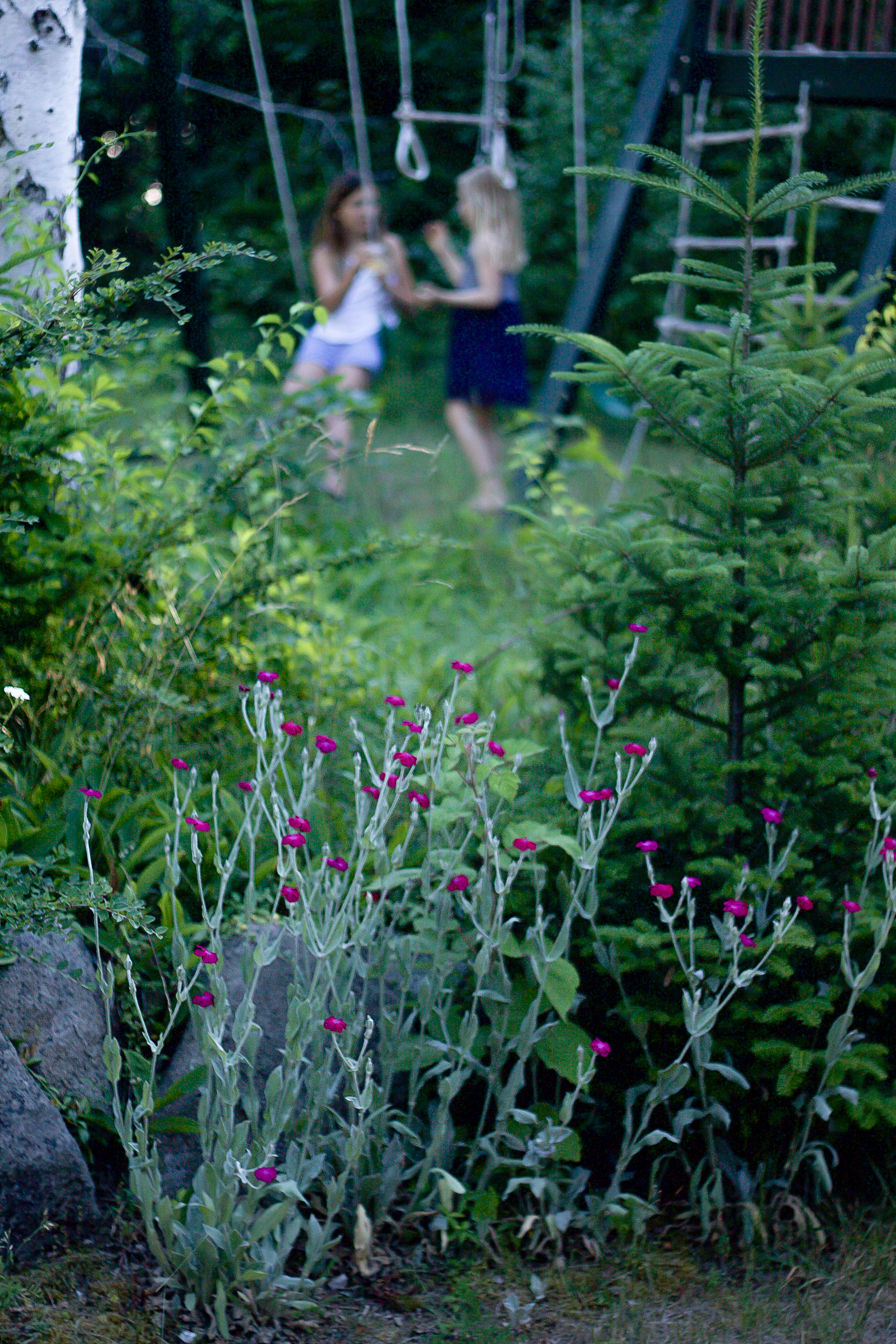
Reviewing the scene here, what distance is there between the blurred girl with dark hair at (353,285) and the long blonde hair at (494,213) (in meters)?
0.53

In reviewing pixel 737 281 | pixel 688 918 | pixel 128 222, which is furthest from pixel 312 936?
pixel 128 222

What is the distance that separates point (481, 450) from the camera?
271 inches

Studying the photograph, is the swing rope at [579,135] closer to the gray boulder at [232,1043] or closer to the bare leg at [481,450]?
the bare leg at [481,450]

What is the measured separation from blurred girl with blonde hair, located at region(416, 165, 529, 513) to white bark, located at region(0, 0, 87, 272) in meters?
3.67

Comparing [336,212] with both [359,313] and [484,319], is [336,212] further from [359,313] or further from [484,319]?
[484,319]

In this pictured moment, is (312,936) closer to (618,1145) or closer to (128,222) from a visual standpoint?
(618,1145)

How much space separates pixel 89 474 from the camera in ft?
9.02

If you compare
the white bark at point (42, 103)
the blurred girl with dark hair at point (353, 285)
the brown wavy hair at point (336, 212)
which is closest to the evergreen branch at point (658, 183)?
the white bark at point (42, 103)

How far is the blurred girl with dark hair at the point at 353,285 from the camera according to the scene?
666 centimetres

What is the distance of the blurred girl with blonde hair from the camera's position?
6566 mm

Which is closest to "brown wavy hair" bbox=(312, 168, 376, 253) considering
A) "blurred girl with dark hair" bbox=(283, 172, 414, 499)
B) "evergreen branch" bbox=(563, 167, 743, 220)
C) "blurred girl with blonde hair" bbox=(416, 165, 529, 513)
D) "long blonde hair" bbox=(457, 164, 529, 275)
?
"blurred girl with dark hair" bbox=(283, 172, 414, 499)

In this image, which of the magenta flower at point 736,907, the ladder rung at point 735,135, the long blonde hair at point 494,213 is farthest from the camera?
the long blonde hair at point 494,213

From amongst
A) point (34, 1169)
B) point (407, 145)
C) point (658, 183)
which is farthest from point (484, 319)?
point (34, 1169)

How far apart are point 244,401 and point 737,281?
57.6 inches
